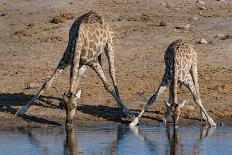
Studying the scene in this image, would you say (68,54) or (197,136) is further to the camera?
(68,54)

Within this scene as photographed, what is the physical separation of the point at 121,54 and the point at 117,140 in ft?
34.6

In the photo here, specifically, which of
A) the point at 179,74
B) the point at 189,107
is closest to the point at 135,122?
the point at 179,74

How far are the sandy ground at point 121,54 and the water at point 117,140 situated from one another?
105 cm

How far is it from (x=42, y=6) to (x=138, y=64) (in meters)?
11.0

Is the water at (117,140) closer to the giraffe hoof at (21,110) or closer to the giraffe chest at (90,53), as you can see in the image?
the giraffe hoof at (21,110)

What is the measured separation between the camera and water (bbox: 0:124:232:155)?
617 inches

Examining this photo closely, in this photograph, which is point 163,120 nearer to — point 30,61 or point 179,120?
point 179,120

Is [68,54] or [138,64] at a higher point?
[68,54]

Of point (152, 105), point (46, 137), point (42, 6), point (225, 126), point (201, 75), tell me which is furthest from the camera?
point (42, 6)

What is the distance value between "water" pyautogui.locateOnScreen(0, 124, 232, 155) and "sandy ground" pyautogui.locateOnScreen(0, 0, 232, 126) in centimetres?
105

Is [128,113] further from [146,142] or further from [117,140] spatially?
[146,142]

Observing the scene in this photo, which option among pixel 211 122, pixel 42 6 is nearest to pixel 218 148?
pixel 211 122

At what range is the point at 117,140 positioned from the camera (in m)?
16.8

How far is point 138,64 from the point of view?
2572 cm
